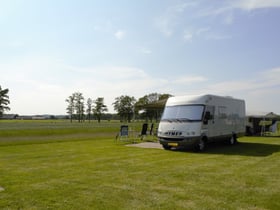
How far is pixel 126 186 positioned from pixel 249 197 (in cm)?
251

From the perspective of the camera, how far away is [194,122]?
41.4ft

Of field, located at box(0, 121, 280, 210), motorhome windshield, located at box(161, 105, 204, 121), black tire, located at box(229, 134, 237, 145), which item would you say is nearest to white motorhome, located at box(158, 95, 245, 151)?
motorhome windshield, located at box(161, 105, 204, 121)

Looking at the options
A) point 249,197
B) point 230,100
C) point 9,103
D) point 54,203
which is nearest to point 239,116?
point 230,100

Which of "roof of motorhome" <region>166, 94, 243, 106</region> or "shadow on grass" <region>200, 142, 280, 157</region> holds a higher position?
"roof of motorhome" <region>166, 94, 243, 106</region>

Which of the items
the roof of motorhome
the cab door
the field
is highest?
the roof of motorhome

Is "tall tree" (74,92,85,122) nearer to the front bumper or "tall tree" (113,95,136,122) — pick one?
"tall tree" (113,95,136,122)

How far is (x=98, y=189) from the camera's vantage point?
5891mm

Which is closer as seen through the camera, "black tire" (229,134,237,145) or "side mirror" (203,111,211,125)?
"side mirror" (203,111,211,125)

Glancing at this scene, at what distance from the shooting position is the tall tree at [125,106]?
78188 mm

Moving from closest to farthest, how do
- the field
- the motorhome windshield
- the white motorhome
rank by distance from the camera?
the field → the white motorhome → the motorhome windshield

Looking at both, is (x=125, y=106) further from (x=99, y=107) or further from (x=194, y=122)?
(x=194, y=122)

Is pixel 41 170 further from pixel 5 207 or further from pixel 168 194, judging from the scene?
pixel 168 194

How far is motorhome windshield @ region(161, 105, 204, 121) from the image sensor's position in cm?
1285

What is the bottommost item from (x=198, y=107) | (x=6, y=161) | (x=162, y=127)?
(x=6, y=161)
